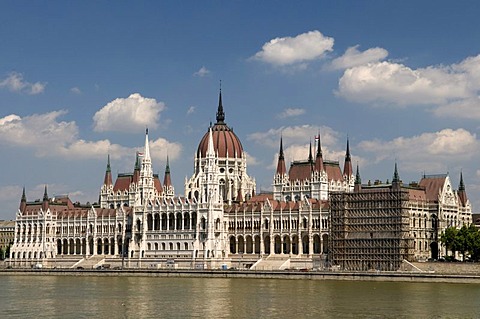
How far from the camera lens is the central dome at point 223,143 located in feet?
532

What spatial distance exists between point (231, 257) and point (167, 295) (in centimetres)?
5115

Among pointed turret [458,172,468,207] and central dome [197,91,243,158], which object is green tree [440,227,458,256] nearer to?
pointed turret [458,172,468,207]

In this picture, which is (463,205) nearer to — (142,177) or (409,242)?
(409,242)

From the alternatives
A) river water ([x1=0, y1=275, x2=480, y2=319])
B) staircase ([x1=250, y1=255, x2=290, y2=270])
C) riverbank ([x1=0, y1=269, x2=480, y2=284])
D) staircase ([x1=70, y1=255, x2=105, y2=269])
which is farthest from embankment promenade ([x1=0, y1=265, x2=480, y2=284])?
staircase ([x1=70, y1=255, x2=105, y2=269])

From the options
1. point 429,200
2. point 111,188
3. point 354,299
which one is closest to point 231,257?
point 429,200

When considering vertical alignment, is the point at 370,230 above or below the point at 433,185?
below

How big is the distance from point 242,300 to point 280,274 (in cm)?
3726

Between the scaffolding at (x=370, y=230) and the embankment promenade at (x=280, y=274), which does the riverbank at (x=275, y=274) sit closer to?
the embankment promenade at (x=280, y=274)

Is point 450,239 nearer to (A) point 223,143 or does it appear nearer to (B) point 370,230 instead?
(B) point 370,230

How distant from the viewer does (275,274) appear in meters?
121

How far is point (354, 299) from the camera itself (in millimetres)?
82625

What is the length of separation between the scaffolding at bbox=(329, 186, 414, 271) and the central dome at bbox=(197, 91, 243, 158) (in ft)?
127

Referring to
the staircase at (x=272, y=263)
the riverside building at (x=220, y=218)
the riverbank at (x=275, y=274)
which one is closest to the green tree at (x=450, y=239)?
the riverside building at (x=220, y=218)

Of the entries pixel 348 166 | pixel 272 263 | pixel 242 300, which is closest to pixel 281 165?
pixel 348 166
